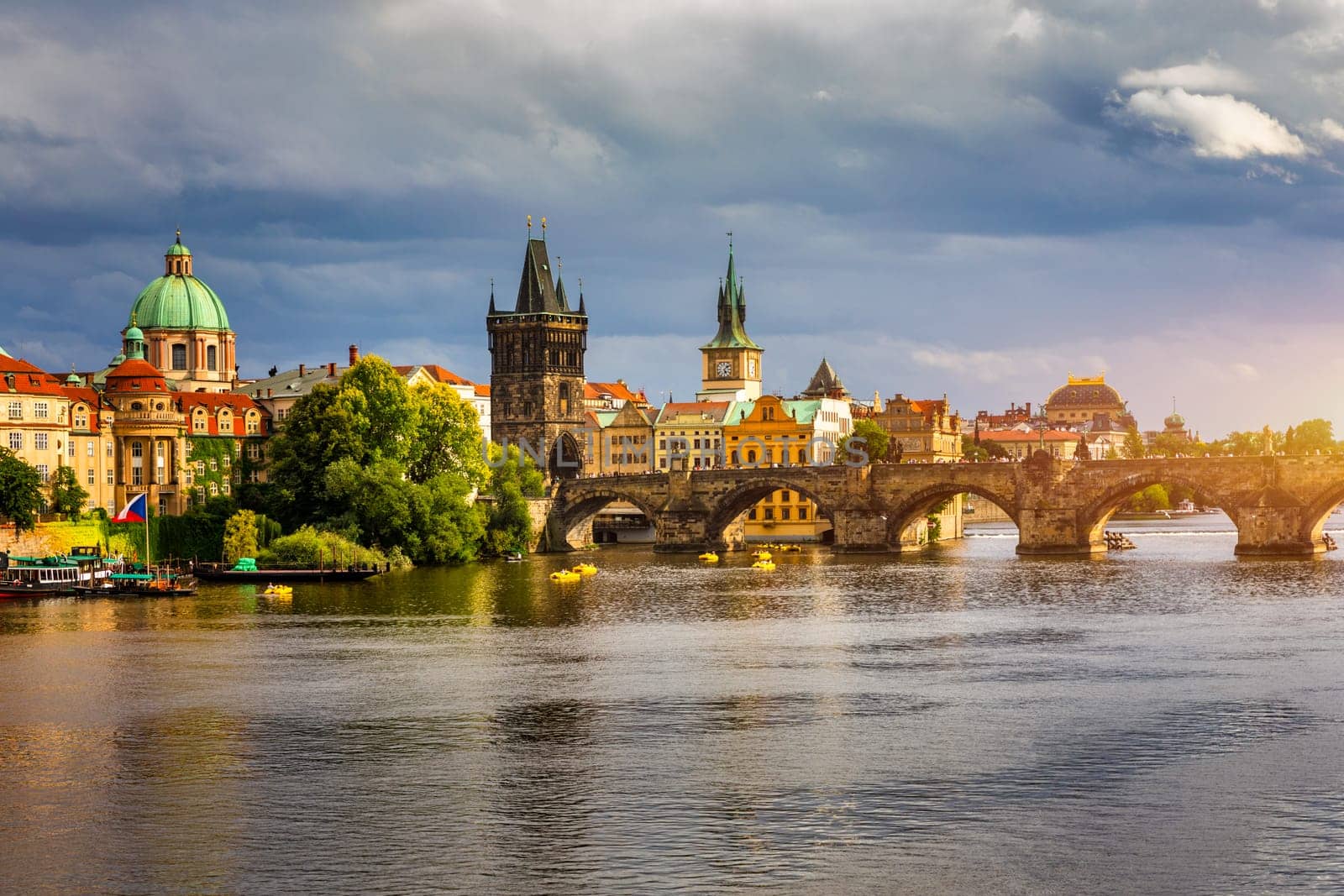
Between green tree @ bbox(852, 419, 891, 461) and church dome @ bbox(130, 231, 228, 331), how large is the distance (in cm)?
5378

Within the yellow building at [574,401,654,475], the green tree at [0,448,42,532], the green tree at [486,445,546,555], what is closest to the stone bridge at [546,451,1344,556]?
the green tree at [486,445,546,555]

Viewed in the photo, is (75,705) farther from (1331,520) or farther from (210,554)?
(1331,520)

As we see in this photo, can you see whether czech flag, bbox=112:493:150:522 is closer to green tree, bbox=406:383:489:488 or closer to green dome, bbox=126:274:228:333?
green tree, bbox=406:383:489:488

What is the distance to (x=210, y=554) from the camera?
339 feet

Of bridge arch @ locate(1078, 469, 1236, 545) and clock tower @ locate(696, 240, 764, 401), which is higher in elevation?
clock tower @ locate(696, 240, 764, 401)

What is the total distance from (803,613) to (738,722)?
1155 inches

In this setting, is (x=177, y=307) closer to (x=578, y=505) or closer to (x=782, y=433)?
(x=578, y=505)

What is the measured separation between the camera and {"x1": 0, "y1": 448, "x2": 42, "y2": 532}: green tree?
309 feet

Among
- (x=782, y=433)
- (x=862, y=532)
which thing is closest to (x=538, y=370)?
(x=782, y=433)

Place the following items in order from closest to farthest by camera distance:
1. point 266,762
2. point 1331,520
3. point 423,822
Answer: point 423,822 < point 266,762 < point 1331,520

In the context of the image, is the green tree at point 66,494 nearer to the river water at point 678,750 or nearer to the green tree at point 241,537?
the green tree at point 241,537

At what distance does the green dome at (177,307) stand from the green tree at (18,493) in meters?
47.5

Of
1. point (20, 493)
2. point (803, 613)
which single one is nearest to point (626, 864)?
point (803, 613)

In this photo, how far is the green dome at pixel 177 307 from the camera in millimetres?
143250
